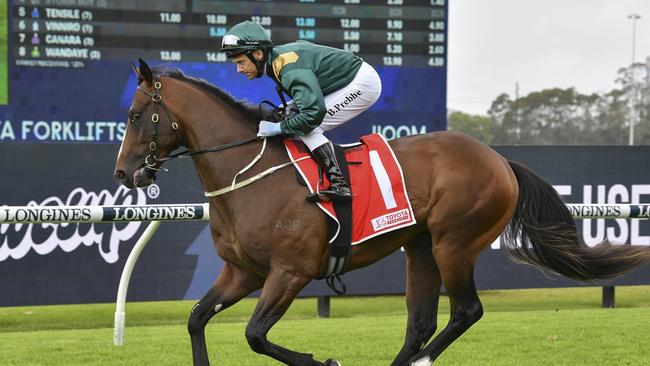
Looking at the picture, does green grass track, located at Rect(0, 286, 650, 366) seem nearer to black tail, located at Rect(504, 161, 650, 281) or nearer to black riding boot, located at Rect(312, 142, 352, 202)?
black tail, located at Rect(504, 161, 650, 281)

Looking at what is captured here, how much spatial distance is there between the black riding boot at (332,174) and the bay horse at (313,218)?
0.39ft

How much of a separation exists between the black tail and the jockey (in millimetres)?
1031

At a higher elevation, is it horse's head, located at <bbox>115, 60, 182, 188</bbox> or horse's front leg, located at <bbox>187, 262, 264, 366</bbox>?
horse's head, located at <bbox>115, 60, 182, 188</bbox>

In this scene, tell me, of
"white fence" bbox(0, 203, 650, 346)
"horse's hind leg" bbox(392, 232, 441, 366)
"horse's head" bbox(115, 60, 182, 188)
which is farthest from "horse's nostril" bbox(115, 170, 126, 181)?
"horse's hind leg" bbox(392, 232, 441, 366)

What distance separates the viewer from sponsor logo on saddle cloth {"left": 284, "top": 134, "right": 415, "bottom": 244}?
462 cm

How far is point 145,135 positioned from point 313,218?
829 mm

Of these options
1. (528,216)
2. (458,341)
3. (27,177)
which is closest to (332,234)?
(528,216)

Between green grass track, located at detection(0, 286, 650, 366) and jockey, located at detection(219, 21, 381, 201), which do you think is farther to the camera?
green grass track, located at detection(0, 286, 650, 366)

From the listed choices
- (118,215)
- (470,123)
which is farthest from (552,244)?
(470,123)

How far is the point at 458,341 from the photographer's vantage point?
6.11m

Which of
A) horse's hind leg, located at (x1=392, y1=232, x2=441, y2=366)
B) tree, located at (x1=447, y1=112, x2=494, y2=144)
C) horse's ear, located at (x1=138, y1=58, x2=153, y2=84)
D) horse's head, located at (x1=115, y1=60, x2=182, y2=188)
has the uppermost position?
horse's ear, located at (x1=138, y1=58, x2=153, y2=84)

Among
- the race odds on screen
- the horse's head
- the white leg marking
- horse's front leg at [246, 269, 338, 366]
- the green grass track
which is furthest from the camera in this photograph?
the race odds on screen

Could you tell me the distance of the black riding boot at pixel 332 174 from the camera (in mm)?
4523

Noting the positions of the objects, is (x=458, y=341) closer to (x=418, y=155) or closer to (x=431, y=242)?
(x=431, y=242)
